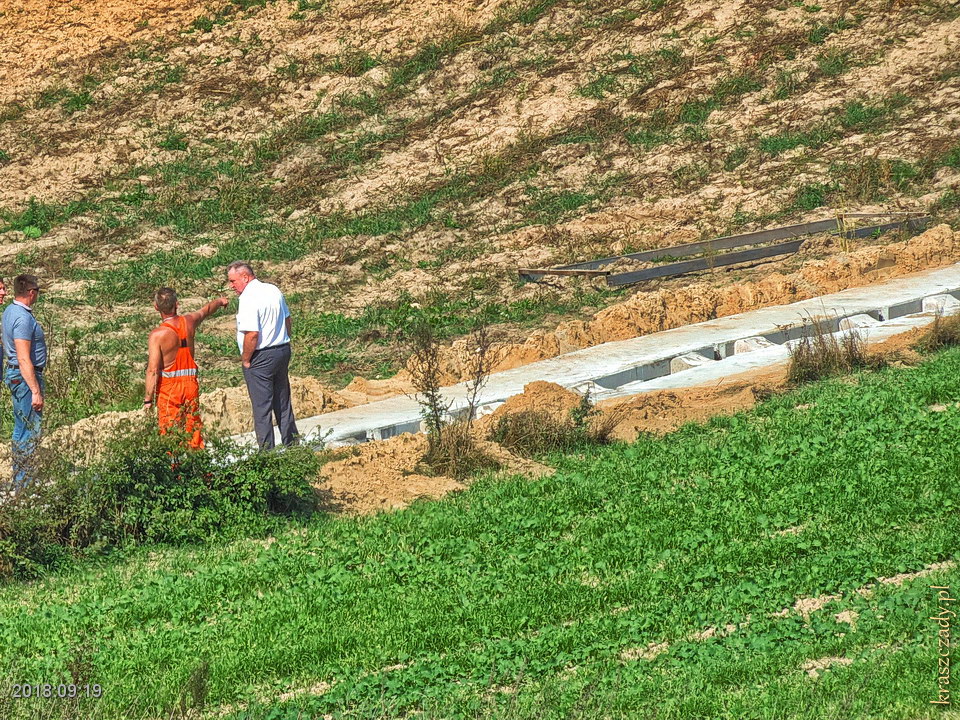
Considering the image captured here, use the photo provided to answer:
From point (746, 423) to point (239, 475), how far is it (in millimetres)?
3986

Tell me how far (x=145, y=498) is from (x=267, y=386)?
136cm

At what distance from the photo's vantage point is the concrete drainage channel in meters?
11.1

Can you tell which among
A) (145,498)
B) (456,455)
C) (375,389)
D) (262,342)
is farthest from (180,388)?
(375,389)

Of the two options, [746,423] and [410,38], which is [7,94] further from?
[746,423]

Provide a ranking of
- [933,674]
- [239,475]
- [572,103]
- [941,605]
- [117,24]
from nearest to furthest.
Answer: [933,674] < [941,605] < [239,475] < [572,103] < [117,24]

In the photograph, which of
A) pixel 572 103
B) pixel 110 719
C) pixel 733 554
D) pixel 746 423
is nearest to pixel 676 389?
pixel 746 423

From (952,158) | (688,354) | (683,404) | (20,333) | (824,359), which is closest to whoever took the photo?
(20,333)

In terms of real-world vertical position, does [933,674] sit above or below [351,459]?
below

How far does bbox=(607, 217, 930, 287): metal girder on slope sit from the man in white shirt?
32.0 feet

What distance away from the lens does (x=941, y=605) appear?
5.35 metres

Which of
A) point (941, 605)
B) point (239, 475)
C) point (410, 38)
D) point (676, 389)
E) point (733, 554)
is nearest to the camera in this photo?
point (941, 605)

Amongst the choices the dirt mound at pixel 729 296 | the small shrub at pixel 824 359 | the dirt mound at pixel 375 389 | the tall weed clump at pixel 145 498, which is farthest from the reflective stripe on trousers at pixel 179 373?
the dirt mound at pixel 729 296

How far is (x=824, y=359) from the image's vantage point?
1046cm

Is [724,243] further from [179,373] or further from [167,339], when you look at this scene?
[167,339]
